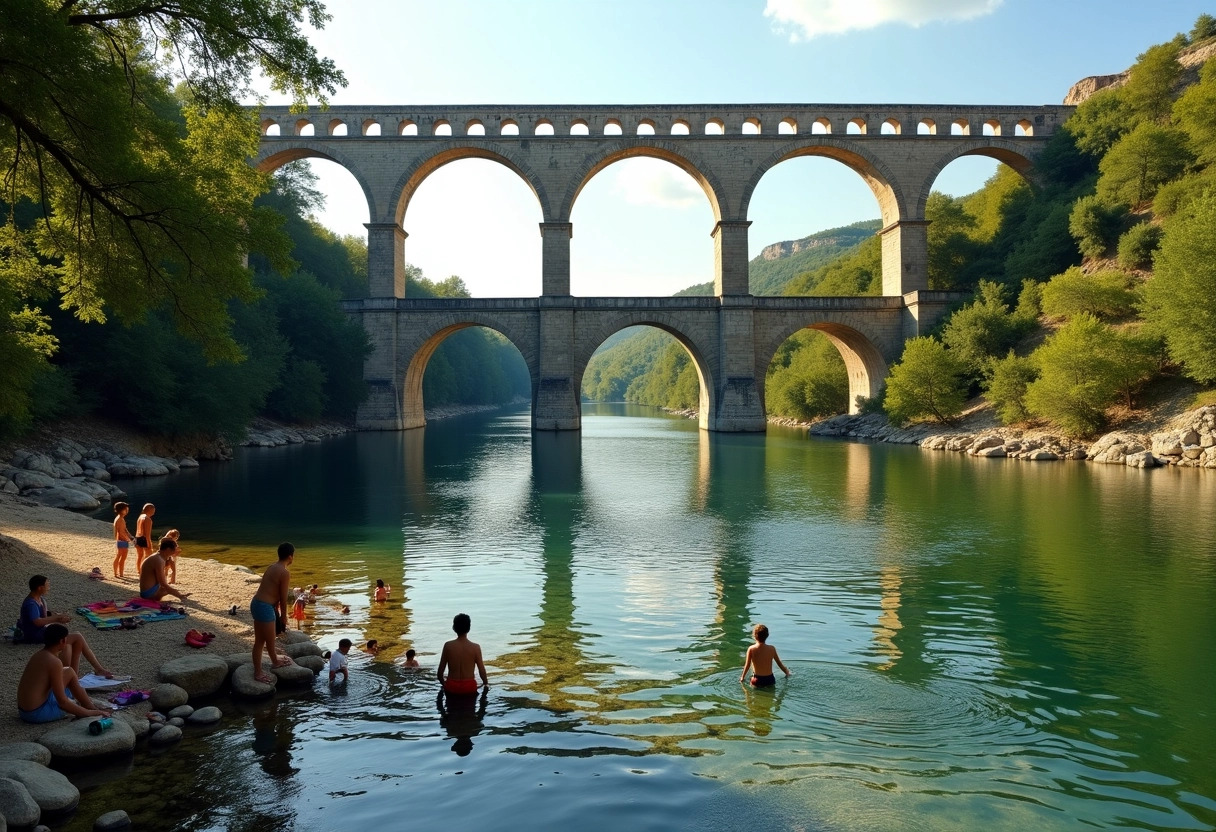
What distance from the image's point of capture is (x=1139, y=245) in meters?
34.2

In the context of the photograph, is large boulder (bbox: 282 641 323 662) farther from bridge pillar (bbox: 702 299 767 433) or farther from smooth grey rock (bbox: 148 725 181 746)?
bridge pillar (bbox: 702 299 767 433)

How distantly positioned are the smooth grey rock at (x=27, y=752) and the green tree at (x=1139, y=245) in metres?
40.0

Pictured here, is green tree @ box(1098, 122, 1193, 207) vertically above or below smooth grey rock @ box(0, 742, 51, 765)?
above

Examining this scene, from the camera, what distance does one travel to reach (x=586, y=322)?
41.8 meters

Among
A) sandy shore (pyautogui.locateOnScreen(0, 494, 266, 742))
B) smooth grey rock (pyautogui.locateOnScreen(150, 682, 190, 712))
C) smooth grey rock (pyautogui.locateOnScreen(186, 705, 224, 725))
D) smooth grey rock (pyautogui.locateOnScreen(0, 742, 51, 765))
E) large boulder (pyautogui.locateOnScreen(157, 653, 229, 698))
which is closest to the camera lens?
smooth grey rock (pyautogui.locateOnScreen(0, 742, 51, 765))

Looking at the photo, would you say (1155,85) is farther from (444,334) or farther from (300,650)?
(300,650)

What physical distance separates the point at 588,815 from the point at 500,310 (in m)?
37.9

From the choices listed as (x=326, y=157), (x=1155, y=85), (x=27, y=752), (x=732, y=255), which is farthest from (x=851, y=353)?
(x=27, y=752)

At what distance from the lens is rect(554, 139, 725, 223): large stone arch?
4134 cm

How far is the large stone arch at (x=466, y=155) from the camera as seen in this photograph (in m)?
41.2

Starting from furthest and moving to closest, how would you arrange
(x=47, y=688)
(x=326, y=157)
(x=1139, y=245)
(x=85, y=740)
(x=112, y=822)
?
(x=326, y=157) → (x=1139, y=245) → (x=47, y=688) → (x=85, y=740) → (x=112, y=822)

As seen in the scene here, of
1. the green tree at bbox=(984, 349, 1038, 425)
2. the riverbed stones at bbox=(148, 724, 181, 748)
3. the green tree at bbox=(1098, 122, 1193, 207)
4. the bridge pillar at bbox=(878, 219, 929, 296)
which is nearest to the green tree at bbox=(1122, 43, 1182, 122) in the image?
the green tree at bbox=(1098, 122, 1193, 207)

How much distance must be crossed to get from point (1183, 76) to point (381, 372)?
46.7 meters

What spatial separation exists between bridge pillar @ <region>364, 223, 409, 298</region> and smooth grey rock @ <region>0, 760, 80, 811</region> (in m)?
38.6
